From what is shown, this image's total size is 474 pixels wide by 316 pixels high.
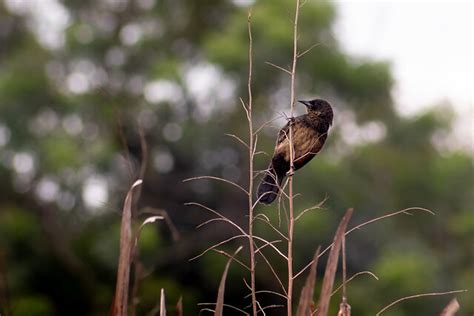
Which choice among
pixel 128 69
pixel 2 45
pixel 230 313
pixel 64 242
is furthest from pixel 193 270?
pixel 2 45

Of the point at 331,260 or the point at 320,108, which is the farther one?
the point at 320,108

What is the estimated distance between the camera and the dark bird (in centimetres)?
275

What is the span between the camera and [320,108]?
2930mm

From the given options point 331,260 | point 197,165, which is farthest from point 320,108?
point 197,165

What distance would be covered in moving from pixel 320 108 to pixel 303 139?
0.61 feet

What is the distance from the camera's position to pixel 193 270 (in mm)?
12695

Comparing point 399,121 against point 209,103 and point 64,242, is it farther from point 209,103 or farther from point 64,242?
point 64,242

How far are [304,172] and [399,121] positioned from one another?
306 cm

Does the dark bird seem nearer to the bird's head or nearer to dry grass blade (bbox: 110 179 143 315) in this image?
the bird's head

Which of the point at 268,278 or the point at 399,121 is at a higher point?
the point at 399,121

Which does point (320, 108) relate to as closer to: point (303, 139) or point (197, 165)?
point (303, 139)

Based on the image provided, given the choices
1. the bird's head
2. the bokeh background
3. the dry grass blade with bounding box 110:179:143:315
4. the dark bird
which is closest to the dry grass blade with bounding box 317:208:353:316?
the dry grass blade with bounding box 110:179:143:315

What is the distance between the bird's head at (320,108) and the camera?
2.91m

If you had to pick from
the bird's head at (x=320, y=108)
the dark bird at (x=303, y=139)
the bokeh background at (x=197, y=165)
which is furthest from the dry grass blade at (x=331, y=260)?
the bokeh background at (x=197, y=165)
